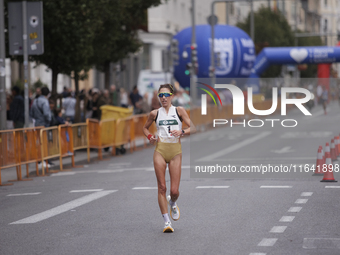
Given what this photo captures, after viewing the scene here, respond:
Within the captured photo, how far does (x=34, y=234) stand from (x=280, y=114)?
7.81 meters

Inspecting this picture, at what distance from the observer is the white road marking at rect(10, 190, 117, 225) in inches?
400

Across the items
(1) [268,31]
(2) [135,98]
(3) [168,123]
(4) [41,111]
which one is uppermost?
(1) [268,31]

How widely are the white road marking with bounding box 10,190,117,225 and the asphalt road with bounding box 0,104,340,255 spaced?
0.01 m

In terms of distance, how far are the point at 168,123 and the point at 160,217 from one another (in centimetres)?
161

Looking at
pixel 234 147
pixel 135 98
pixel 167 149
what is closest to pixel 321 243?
pixel 167 149

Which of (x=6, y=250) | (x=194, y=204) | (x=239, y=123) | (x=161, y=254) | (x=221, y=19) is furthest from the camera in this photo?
(x=221, y=19)

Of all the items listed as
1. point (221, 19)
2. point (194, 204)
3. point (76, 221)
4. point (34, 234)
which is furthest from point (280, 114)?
point (221, 19)

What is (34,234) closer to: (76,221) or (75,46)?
(76,221)

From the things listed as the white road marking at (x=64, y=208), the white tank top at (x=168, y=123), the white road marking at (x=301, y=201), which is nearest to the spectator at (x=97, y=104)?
the white road marking at (x=64, y=208)

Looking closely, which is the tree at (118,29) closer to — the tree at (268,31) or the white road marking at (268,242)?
the white road marking at (268,242)

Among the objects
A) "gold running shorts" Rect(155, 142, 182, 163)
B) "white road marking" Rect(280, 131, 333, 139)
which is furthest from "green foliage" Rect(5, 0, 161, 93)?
"gold running shorts" Rect(155, 142, 182, 163)

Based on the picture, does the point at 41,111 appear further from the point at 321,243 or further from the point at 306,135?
the point at 306,135

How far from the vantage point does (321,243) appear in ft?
26.0

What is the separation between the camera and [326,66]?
52.8m
